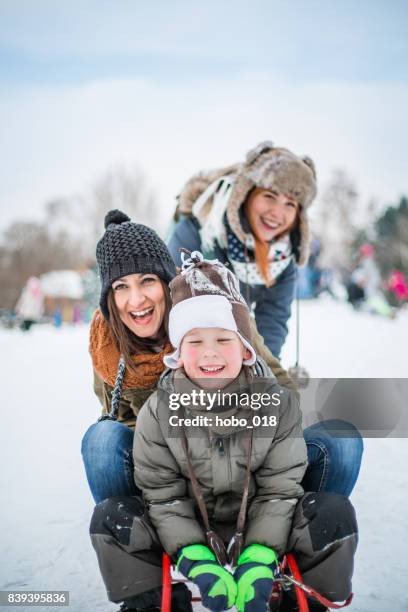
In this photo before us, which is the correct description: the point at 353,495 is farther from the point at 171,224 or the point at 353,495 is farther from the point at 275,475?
the point at 171,224

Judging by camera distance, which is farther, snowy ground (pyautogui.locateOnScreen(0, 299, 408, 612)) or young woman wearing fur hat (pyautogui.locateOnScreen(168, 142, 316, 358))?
young woman wearing fur hat (pyautogui.locateOnScreen(168, 142, 316, 358))

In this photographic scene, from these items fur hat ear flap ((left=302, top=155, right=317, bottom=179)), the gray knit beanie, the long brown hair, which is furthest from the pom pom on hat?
fur hat ear flap ((left=302, top=155, right=317, bottom=179))

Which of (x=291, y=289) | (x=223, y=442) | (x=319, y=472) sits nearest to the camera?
(x=223, y=442)

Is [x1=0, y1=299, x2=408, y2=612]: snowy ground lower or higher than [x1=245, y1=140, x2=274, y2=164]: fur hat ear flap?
lower

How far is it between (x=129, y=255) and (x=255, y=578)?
1.01m

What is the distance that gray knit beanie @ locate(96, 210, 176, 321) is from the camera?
1.72 metres

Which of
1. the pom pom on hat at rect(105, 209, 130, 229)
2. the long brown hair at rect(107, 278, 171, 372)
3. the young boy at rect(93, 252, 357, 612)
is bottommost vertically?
the young boy at rect(93, 252, 357, 612)

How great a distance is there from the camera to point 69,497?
87.3 inches

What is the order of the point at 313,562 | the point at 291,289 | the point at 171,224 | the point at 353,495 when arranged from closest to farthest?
the point at 313,562
the point at 353,495
the point at 291,289
the point at 171,224

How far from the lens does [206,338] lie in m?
1.46

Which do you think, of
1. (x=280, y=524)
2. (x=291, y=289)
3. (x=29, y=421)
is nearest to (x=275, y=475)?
(x=280, y=524)

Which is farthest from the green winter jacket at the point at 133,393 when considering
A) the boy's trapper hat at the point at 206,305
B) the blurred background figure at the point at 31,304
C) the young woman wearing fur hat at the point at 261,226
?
the blurred background figure at the point at 31,304

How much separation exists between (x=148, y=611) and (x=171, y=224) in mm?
1864

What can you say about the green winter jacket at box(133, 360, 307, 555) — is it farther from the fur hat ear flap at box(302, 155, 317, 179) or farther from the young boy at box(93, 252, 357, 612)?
the fur hat ear flap at box(302, 155, 317, 179)
